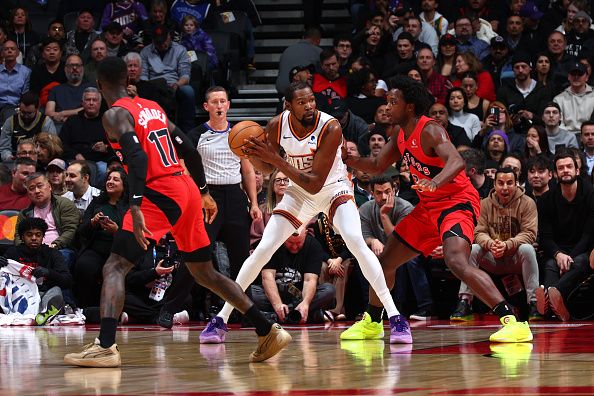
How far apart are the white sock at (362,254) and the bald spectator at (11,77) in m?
7.32

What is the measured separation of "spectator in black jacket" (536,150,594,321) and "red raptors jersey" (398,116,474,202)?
2763 mm

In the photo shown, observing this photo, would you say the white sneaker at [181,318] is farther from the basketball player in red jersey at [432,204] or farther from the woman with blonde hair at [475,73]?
the woman with blonde hair at [475,73]

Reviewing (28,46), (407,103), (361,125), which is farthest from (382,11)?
(407,103)

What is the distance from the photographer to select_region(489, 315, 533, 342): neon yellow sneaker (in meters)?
6.51

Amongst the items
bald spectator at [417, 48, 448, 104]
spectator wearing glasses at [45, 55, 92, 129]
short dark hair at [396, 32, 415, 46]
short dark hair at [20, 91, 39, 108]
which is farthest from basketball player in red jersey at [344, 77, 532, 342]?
spectator wearing glasses at [45, 55, 92, 129]

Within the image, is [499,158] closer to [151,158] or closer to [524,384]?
[151,158]

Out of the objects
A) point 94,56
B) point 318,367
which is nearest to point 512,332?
point 318,367

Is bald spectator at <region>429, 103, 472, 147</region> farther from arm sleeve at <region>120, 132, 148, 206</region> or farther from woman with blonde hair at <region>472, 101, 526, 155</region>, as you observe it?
arm sleeve at <region>120, 132, 148, 206</region>

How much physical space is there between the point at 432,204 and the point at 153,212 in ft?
6.45

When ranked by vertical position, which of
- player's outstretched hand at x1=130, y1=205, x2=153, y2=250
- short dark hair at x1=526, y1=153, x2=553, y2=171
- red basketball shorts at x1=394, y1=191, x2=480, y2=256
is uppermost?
player's outstretched hand at x1=130, y1=205, x2=153, y2=250

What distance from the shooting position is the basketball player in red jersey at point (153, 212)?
5469 millimetres

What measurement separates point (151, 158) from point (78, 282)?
4.56 meters

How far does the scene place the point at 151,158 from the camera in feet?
19.0

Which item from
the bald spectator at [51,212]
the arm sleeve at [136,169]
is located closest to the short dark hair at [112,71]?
the arm sleeve at [136,169]
